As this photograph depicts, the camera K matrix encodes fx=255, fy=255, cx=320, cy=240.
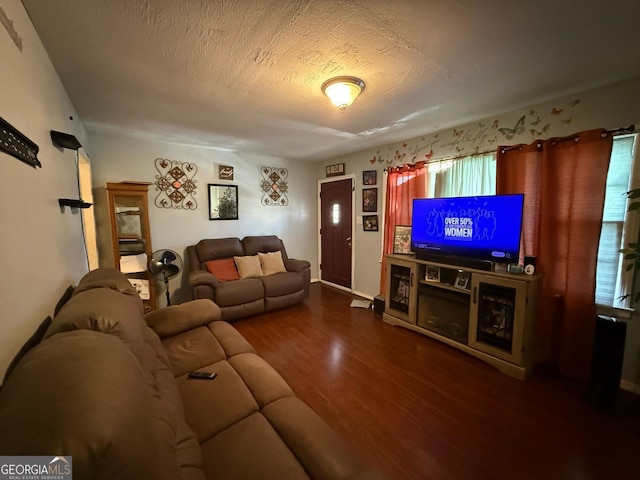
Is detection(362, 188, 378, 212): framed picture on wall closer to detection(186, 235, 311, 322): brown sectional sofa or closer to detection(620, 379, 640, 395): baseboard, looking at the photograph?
detection(186, 235, 311, 322): brown sectional sofa

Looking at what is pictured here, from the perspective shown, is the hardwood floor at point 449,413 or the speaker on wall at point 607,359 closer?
the hardwood floor at point 449,413

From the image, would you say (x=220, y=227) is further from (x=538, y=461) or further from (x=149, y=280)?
(x=538, y=461)

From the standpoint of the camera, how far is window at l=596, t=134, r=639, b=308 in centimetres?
195

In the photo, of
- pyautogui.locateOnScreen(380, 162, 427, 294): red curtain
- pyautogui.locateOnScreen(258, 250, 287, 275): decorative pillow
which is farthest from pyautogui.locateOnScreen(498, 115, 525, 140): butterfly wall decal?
pyautogui.locateOnScreen(258, 250, 287, 275): decorative pillow

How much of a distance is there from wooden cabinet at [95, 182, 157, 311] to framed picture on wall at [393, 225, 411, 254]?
10.3 ft

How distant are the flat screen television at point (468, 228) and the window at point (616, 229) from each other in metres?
0.61

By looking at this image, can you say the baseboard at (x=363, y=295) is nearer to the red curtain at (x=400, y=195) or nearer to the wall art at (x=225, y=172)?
the red curtain at (x=400, y=195)

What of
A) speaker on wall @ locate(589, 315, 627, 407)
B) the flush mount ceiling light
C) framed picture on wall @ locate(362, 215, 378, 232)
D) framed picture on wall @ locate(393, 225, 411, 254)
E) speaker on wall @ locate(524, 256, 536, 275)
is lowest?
speaker on wall @ locate(589, 315, 627, 407)

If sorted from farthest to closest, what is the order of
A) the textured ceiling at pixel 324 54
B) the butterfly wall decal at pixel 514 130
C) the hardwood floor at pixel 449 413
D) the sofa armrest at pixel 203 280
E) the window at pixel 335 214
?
the window at pixel 335 214 < the sofa armrest at pixel 203 280 < the butterfly wall decal at pixel 514 130 < the hardwood floor at pixel 449 413 < the textured ceiling at pixel 324 54

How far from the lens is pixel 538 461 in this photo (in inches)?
57.2

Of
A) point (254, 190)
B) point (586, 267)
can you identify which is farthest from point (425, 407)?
point (254, 190)

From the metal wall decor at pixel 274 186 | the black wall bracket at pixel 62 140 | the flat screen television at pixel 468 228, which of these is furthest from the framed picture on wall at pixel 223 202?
the flat screen television at pixel 468 228

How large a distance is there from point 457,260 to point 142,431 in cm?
269

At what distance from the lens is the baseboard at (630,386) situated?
77.0 inches
